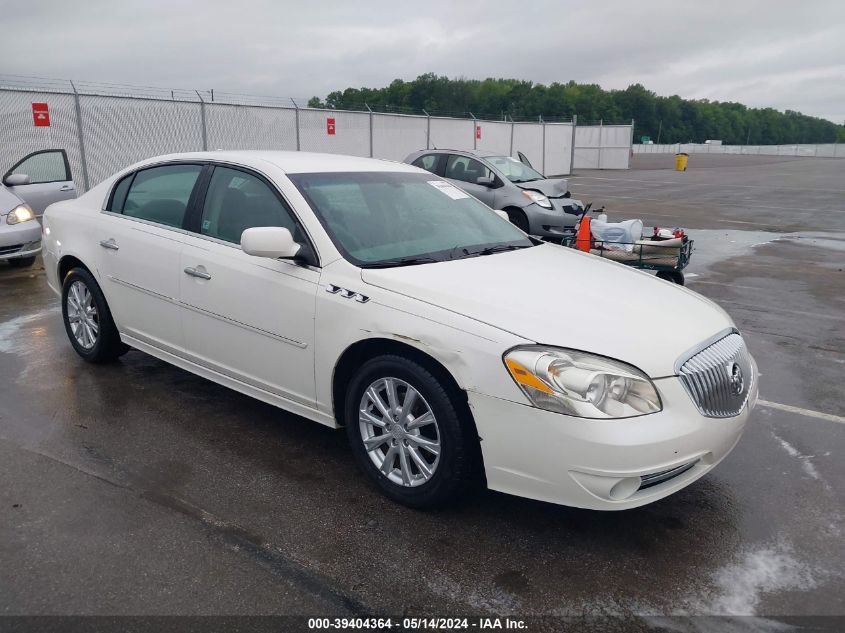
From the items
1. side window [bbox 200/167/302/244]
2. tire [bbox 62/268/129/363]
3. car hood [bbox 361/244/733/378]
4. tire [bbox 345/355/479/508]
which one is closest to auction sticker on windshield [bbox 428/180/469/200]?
car hood [bbox 361/244/733/378]

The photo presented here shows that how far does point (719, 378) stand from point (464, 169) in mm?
10901

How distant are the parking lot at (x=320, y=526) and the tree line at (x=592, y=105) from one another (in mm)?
84727

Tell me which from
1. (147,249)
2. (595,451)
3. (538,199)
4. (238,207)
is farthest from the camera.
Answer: (538,199)

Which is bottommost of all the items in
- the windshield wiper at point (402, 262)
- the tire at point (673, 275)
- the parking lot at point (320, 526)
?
the parking lot at point (320, 526)

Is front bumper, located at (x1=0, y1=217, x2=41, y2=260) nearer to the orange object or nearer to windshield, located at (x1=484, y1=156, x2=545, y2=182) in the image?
the orange object

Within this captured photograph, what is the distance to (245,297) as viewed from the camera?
401 cm

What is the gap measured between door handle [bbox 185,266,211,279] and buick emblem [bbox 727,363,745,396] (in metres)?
2.83

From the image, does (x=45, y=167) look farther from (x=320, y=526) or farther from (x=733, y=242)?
(x=733, y=242)

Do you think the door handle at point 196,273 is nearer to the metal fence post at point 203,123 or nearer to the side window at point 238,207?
the side window at point 238,207

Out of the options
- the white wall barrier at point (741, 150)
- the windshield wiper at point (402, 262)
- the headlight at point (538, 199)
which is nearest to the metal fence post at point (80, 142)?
the headlight at point (538, 199)

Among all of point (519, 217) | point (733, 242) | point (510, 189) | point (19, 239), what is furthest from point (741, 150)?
point (19, 239)

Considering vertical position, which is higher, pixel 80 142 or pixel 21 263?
pixel 80 142

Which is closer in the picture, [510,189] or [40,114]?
[510,189]

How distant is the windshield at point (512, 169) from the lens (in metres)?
14.2
